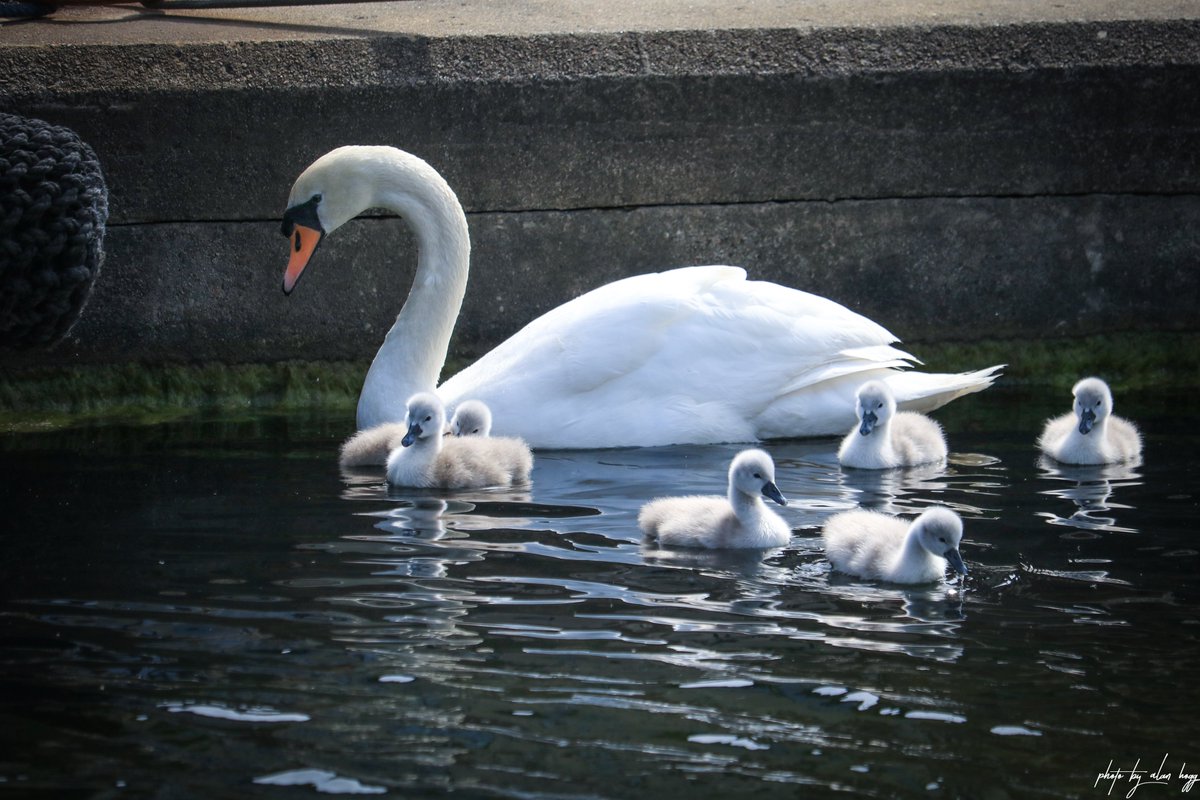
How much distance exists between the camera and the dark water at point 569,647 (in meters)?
3.01

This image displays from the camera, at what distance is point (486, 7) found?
8.72 metres

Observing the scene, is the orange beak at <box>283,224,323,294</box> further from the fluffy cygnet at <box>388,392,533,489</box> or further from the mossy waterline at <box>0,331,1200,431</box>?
the fluffy cygnet at <box>388,392,533,489</box>

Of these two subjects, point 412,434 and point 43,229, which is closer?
point 43,229

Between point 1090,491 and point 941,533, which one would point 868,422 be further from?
point 941,533

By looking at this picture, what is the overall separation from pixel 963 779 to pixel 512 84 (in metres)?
5.13

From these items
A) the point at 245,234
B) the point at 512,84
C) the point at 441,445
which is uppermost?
the point at 512,84

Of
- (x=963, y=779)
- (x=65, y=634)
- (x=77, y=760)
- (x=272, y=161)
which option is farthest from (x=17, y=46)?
(x=963, y=779)

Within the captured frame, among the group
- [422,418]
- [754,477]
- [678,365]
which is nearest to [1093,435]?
[678,365]

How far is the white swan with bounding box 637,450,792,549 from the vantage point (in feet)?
15.3

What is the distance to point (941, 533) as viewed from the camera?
4.21 meters

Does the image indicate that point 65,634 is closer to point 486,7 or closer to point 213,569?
point 213,569

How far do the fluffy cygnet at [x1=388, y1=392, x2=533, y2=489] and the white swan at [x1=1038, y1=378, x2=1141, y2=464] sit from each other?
6.40 ft

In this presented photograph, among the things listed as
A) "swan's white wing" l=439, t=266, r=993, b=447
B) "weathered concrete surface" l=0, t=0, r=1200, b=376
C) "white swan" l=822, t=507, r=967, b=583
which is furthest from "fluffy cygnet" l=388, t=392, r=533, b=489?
"weathered concrete surface" l=0, t=0, r=1200, b=376
